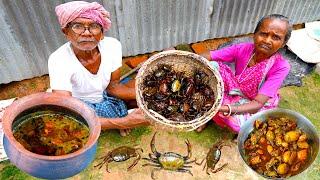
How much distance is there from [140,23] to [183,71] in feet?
3.34

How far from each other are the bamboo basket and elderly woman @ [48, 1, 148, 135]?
0.31 meters

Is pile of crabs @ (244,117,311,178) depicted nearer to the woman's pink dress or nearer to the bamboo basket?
the woman's pink dress

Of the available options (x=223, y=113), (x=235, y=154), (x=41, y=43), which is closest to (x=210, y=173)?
(x=235, y=154)

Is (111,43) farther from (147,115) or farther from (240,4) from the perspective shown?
(240,4)

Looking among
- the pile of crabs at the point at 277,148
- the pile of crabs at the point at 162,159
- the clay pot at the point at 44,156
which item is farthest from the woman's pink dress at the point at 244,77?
the clay pot at the point at 44,156

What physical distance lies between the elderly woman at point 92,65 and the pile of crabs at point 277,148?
0.96 metres

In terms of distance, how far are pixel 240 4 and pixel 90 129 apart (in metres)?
2.42

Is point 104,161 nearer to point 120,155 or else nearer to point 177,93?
point 120,155

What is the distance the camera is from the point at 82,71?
10.2 ft

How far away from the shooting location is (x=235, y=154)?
3.86m

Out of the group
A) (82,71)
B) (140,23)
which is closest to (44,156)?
(82,71)

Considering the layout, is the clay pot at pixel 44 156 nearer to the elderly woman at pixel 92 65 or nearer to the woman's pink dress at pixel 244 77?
the elderly woman at pixel 92 65

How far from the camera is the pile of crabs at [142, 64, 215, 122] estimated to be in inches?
121

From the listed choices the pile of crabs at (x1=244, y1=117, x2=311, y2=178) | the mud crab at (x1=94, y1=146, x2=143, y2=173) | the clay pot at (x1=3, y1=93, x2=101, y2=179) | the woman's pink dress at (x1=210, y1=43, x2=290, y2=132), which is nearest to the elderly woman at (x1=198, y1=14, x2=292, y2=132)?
the woman's pink dress at (x1=210, y1=43, x2=290, y2=132)
